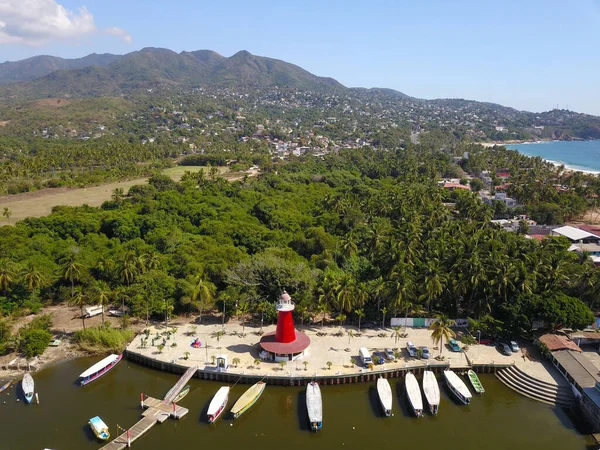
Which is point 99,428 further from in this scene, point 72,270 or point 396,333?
point 396,333

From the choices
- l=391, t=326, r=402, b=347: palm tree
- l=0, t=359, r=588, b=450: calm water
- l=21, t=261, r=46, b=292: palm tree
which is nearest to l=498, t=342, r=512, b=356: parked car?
l=0, t=359, r=588, b=450: calm water

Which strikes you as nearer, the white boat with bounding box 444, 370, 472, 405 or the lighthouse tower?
the white boat with bounding box 444, 370, 472, 405

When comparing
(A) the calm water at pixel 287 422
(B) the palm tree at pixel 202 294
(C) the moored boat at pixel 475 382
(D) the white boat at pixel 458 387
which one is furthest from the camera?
(B) the palm tree at pixel 202 294

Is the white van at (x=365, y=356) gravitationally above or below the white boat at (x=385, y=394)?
above

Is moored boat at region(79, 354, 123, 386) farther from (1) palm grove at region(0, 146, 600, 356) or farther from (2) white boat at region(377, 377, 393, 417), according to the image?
(2) white boat at region(377, 377, 393, 417)

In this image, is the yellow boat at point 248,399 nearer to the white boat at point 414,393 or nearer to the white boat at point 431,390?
the white boat at point 414,393

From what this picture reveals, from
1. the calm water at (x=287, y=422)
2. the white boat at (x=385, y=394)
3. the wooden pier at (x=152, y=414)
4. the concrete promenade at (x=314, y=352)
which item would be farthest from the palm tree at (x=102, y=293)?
the white boat at (x=385, y=394)

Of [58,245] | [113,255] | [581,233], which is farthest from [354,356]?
[581,233]
